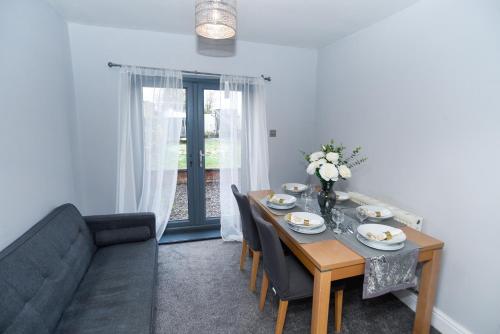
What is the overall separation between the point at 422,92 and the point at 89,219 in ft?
9.80

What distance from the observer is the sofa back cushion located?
1.17 metres

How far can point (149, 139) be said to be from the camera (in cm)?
288

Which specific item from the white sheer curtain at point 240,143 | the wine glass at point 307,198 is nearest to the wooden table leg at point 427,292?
the wine glass at point 307,198

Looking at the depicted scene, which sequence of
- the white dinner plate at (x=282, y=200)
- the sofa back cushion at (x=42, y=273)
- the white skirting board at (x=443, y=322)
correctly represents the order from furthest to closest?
the white dinner plate at (x=282, y=200) → the white skirting board at (x=443, y=322) → the sofa back cushion at (x=42, y=273)

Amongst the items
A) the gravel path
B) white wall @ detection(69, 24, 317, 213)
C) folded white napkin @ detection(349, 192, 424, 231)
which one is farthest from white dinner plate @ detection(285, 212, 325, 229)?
the gravel path

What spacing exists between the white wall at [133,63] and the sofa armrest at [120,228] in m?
0.77

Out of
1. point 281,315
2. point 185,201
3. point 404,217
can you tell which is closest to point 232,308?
point 281,315

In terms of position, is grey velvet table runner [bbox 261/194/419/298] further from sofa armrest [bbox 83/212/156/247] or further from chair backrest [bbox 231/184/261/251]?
sofa armrest [bbox 83/212/156/247]

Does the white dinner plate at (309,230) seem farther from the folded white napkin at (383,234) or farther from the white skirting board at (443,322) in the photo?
the white skirting board at (443,322)

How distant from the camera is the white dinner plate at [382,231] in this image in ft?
4.98

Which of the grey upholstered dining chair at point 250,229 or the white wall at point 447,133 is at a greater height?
the white wall at point 447,133

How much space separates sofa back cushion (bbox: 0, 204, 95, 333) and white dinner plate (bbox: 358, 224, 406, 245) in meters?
1.86

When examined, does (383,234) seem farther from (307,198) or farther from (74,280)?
(74,280)

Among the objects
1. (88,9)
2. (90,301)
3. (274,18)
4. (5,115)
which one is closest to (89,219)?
(90,301)
